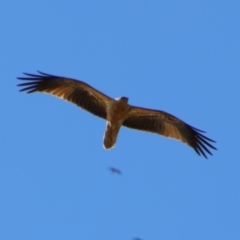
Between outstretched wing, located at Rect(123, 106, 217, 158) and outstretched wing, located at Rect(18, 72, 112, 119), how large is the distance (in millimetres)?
769

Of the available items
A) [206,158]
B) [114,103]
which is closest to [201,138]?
[206,158]

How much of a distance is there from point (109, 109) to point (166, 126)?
1.81 m

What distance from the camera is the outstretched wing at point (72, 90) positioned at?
3064cm

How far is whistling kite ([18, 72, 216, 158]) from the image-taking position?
3022 centimetres

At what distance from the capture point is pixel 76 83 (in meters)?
30.7

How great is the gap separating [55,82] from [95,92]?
3.59ft

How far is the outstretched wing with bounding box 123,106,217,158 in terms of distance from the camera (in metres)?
30.9

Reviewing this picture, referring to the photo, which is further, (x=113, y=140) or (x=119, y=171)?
(x=119, y=171)

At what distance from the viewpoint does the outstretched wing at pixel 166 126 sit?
101 feet

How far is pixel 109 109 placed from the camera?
30.4 meters

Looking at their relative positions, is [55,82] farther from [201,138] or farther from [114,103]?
[201,138]

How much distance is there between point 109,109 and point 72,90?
1146 millimetres

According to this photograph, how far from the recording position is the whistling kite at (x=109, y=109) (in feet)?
99.1

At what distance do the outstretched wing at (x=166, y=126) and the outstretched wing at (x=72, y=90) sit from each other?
769 millimetres
